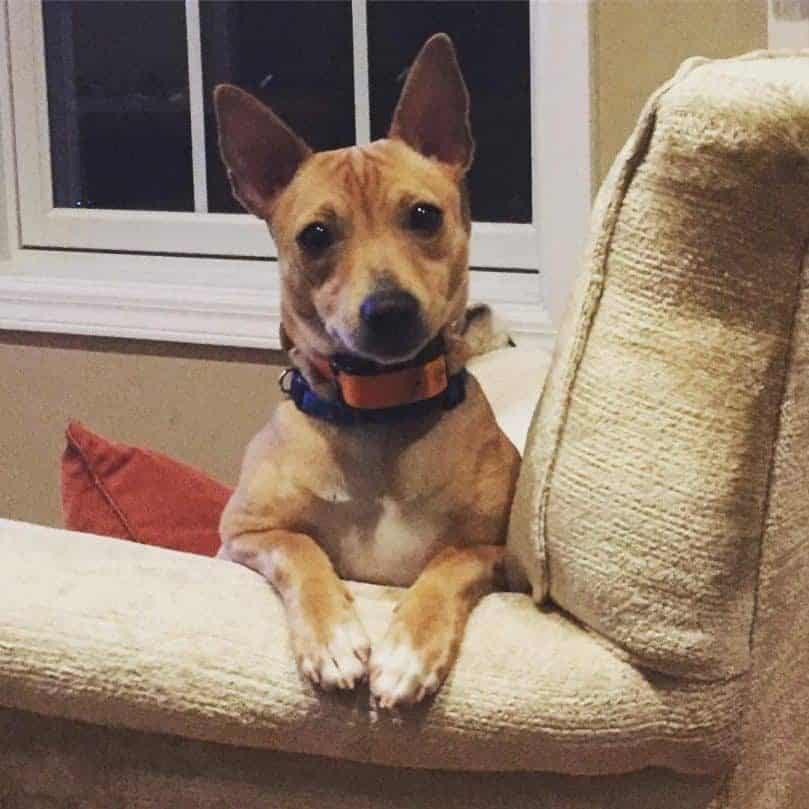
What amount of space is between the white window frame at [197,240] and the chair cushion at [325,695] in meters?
1.13

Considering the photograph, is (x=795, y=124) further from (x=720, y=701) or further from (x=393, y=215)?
(x=393, y=215)

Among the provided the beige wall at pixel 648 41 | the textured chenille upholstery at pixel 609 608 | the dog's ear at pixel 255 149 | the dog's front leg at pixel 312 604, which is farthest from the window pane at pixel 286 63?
the textured chenille upholstery at pixel 609 608

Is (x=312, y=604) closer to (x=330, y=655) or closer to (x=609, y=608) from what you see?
(x=330, y=655)

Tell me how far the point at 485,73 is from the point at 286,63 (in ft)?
1.48

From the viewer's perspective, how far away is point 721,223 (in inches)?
35.3

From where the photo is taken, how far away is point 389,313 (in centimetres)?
127

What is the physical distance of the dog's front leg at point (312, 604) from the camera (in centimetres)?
99

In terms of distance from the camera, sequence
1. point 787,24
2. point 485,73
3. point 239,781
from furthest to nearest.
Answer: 1. point 485,73
2. point 787,24
3. point 239,781

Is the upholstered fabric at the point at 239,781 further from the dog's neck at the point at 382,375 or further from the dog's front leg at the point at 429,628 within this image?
the dog's neck at the point at 382,375

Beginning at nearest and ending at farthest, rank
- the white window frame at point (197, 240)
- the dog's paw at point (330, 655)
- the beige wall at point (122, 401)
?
the dog's paw at point (330, 655), the white window frame at point (197, 240), the beige wall at point (122, 401)

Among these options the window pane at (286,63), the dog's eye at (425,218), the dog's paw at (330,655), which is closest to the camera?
the dog's paw at (330,655)

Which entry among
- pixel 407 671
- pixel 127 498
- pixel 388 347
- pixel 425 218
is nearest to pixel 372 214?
pixel 425 218

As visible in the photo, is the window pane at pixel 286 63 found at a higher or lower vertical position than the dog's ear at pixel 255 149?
higher

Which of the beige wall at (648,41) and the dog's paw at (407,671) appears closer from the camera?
the dog's paw at (407,671)
